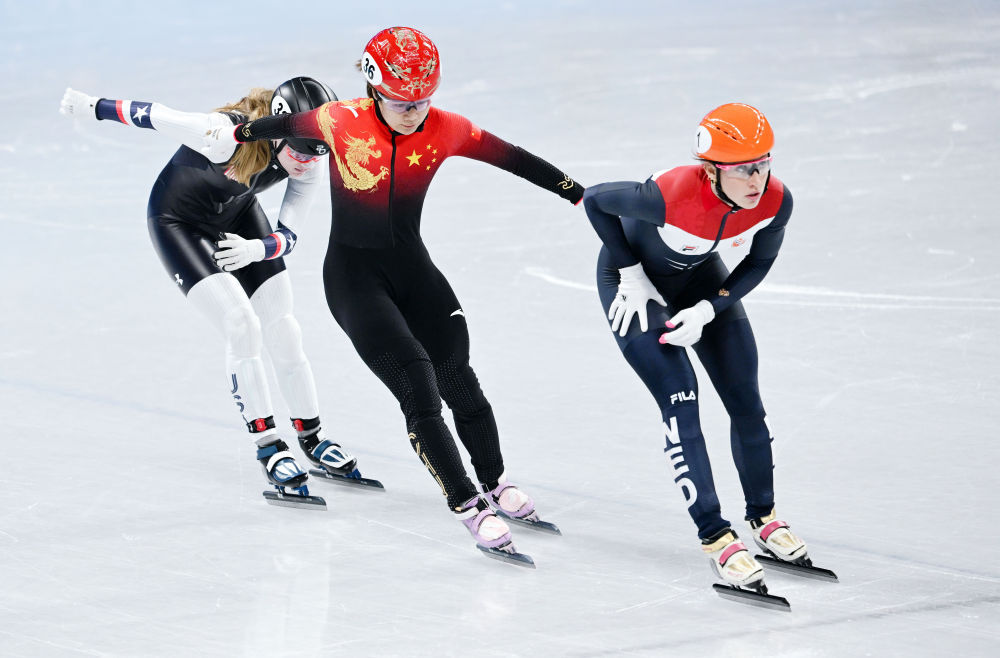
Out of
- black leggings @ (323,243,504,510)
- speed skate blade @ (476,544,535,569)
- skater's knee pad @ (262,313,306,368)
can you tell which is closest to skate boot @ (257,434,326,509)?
skater's knee pad @ (262,313,306,368)

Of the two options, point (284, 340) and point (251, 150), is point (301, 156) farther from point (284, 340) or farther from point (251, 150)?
point (284, 340)

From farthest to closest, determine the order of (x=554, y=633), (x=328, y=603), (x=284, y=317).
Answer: (x=284, y=317)
(x=328, y=603)
(x=554, y=633)

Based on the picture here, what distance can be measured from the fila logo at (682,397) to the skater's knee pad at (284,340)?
1.71 meters

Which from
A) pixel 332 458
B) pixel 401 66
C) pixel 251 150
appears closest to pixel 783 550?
pixel 332 458

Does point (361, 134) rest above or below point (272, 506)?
above

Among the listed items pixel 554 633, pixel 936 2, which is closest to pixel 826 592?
pixel 554 633

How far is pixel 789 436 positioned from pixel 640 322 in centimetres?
133

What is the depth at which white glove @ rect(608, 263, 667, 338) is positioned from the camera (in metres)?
4.30

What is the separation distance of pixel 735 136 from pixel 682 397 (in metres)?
0.85

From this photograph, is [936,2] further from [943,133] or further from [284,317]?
[284,317]

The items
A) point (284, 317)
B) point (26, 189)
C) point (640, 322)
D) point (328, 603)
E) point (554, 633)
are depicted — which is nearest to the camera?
point (554, 633)

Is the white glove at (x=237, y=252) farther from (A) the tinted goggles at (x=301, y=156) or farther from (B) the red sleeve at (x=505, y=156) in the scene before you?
(B) the red sleeve at (x=505, y=156)

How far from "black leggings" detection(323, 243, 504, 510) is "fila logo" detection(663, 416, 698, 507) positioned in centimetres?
72

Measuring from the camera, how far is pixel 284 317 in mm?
5223
